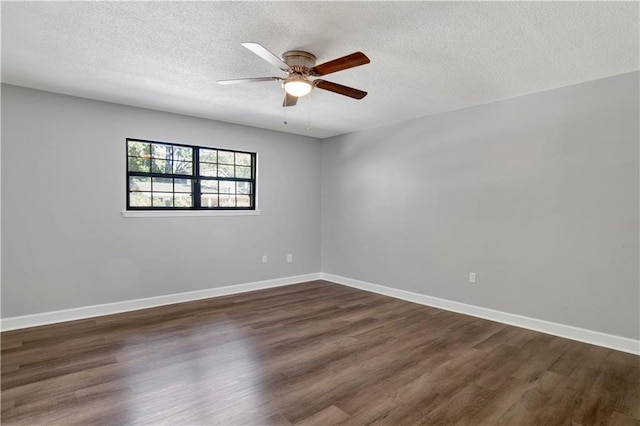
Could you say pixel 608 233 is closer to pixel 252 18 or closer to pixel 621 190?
pixel 621 190

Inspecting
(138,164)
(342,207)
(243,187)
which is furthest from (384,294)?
(138,164)

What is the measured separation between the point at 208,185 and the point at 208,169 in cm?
23

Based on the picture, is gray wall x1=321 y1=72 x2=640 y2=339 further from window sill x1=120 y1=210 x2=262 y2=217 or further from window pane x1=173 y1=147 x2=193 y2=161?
window pane x1=173 y1=147 x2=193 y2=161

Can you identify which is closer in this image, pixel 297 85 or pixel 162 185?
pixel 297 85

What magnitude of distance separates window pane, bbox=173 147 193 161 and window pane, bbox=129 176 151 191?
47cm

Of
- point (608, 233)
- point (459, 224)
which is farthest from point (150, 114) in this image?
point (608, 233)

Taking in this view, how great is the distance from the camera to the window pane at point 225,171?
4.91 m

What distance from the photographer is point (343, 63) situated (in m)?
2.25

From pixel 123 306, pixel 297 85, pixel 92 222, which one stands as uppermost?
pixel 297 85

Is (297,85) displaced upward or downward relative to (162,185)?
upward

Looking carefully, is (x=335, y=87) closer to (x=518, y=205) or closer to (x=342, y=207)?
(x=518, y=205)

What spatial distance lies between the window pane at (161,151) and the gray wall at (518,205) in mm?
2772

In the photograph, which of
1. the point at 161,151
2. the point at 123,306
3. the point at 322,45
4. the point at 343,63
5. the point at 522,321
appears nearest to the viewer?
the point at 343,63

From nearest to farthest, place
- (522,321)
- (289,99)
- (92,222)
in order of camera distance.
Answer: (289,99)
(522,321)
(92,222)
